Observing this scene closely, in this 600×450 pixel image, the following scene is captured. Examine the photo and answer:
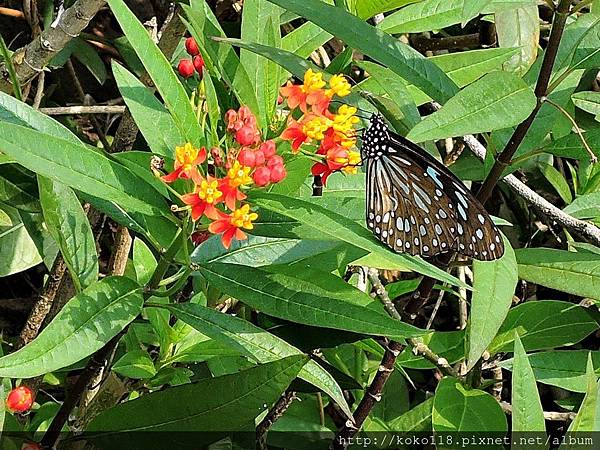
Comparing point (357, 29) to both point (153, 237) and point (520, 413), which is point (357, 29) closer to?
point (153, 237)

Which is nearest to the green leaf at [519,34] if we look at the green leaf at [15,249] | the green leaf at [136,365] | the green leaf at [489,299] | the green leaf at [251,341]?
the green leaf at [489,299]

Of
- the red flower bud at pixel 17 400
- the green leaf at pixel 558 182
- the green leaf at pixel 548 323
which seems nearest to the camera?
the red flower bud at pixel 17 400

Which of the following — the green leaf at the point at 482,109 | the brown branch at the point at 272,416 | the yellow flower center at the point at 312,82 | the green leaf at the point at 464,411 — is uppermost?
the yellow flower center at the point at 312,82

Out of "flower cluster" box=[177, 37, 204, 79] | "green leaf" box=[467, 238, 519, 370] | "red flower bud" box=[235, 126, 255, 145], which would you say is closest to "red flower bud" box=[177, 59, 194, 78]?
"flower cluster" box=[177, 37, 204, 79]

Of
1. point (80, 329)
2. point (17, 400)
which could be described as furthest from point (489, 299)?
point (17, 400)

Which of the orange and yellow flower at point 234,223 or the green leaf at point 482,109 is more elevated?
the green leaf at point 482,109

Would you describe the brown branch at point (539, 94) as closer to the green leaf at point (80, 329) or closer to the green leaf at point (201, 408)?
the green leaf at point (201, 408)
